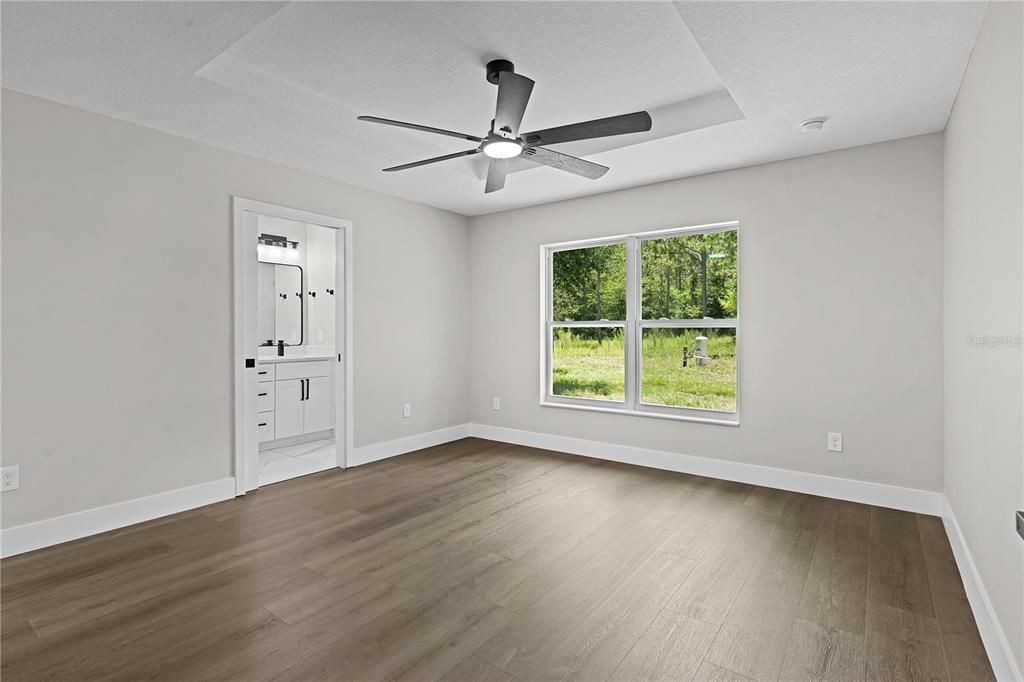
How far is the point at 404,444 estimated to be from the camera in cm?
504

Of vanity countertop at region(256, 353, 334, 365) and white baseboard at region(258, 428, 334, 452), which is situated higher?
vanity countertop at region(256, 353, 334, 365)

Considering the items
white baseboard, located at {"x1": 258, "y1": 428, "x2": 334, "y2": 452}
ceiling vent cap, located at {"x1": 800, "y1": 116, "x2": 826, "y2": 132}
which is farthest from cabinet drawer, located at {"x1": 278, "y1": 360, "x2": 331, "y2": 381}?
ceiling vent cap, located at {"x1": 800, "y1": 116, "x2": 826, "y2": 132}

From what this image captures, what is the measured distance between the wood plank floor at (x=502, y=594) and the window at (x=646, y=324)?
108cm

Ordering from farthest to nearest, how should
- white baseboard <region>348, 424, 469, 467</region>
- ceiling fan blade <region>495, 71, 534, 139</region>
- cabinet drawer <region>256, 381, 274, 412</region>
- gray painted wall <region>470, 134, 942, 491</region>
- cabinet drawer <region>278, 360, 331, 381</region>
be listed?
cabinet drawer <region>278, 360, 331, 381</region>
cabinet drawer <region>256, 381, 274, 412</region>
white baseboard <region>348, 424, 469, 467</region>
gray painted wall <region>470, 134, 942, 491</region>
ceiling fan blade <region>495, 71, 534, 139</region>

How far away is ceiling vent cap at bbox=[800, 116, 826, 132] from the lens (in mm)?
3094

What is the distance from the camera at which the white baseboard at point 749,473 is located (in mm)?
3395

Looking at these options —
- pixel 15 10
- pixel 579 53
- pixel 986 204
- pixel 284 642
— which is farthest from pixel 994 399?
pixel 15 10

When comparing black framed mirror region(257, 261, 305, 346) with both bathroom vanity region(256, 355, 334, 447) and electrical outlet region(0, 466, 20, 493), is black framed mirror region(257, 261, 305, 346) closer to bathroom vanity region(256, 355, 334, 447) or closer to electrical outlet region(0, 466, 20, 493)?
bathroom vanity region(256, 355, 334, 447)

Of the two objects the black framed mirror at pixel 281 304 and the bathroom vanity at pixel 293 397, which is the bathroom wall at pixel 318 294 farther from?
the bathroom vanity at pixel 293 397

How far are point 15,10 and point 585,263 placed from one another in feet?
13.3

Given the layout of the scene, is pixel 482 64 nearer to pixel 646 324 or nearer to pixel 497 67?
pixel 497 67

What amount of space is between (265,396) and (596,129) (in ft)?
13.2
